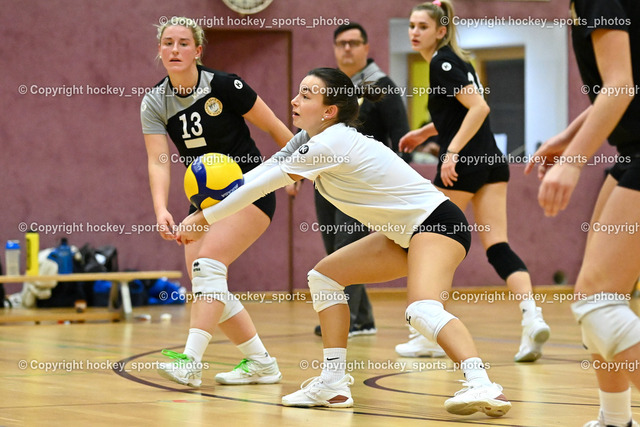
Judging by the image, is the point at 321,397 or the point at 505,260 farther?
the point at 505,260

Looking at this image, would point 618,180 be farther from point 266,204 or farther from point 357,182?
point 266,204

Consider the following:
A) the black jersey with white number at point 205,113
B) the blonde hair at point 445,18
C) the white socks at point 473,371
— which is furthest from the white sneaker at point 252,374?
the blonde hair at point 445,18

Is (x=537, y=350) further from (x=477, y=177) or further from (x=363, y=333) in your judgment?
(x=363, y=333)

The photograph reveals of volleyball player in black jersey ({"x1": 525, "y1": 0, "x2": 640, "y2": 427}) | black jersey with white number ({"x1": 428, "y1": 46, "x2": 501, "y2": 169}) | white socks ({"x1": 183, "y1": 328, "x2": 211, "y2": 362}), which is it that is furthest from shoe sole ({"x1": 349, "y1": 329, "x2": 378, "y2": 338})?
volleyball player in black jersey ({"x1": 525, "y1": 0, "x2": 640, "y2": 427})

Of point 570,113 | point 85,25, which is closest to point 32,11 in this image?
point 85,25

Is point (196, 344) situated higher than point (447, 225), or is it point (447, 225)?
point (447, 225)

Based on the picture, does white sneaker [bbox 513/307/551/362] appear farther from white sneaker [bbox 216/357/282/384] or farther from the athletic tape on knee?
the athletic tape on knee

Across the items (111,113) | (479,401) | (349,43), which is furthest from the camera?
(111,113)

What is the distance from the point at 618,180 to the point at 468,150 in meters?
2.52

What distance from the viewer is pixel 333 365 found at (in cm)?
364

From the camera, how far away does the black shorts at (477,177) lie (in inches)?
202

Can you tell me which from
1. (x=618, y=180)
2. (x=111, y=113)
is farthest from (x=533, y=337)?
(x=111, y=113)

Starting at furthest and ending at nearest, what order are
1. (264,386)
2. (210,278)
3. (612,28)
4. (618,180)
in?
(264,386) → (210,278) → (618,180) → (612,28)

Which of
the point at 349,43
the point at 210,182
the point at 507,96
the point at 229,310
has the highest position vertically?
the point at 507,96
